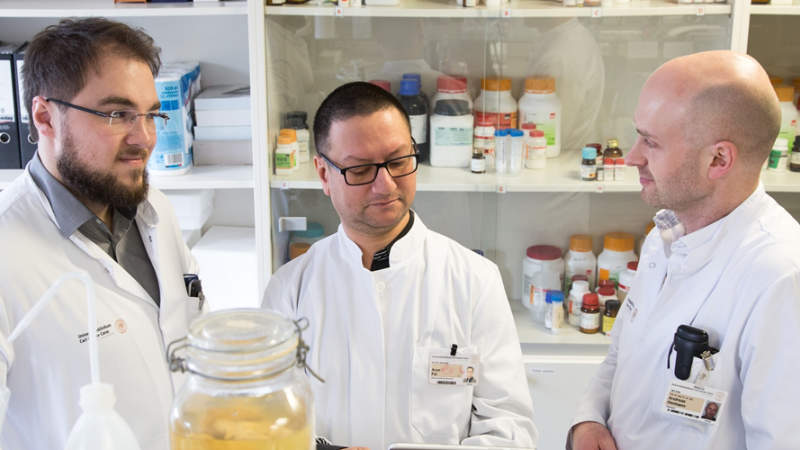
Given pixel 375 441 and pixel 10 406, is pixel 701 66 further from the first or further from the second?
pixel 10 406

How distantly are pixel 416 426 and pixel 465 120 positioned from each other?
1254 millimetres

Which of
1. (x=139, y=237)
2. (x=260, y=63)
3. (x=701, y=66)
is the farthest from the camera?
(x=260, y=63)

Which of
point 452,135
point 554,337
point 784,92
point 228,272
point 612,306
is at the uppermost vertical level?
point 784,92

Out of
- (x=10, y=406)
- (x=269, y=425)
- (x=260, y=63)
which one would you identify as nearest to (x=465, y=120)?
(x=260, y=63)

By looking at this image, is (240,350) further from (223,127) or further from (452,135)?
(223,127)

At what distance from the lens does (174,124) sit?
2.53 metres

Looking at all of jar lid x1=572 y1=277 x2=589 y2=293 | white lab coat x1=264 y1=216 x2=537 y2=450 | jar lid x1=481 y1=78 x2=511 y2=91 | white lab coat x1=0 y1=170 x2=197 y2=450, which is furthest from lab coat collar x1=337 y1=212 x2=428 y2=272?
jar lid x1=572 y1=277 x2=589 y2=293

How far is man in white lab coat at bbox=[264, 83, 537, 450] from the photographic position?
1568 millimetres

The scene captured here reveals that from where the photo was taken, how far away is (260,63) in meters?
2.39

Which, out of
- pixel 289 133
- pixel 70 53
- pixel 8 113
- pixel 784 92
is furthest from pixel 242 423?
pixel 784 92

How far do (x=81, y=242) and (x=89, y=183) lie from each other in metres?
0.12

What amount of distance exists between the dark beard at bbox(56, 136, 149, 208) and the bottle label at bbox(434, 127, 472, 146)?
1.20 meters

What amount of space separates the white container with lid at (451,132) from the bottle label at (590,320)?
663 millimetres

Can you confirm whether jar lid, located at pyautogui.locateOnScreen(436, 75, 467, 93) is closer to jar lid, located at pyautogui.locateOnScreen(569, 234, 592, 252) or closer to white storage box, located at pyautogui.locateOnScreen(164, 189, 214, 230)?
jar lid, located at pyautogui.locateOnScreen(569, 234, 592, 252)
